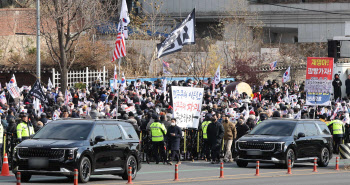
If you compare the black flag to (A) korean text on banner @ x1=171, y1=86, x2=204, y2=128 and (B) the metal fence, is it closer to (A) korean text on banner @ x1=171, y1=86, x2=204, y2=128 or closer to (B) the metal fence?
(A) korean text on banner @ x1=171, y1=86, x2=204, y2=128

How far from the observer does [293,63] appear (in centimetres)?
5972

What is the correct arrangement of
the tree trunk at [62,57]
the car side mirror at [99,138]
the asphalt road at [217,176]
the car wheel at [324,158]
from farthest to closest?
1. the tree trunk at [62,57]
2. the car wheel at [324,158]
3. the asphalt road at [217,176]
4. the car side mirror at [99,138]

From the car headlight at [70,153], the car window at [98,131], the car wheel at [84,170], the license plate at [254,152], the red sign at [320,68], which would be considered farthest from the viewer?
the red sign at [320,68]

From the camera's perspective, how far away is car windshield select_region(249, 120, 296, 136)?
921 inches

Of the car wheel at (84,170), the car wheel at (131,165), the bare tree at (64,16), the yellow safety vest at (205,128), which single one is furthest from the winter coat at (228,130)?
the bare tree at (64,16)

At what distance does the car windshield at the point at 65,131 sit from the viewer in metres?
17.3

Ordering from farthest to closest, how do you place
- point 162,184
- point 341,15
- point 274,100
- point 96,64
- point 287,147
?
point 341,15 < point 96,64 < point 274,100 < point 287,147 < point 162,184

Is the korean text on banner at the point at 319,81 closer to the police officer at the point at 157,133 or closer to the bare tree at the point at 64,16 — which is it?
the police officer at the point at 157,133

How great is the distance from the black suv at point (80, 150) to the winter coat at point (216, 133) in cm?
584

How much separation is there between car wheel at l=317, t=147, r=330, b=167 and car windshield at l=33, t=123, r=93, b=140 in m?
9.63

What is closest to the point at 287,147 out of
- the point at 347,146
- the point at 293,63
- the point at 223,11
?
the point at 347,146

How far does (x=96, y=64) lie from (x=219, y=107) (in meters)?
20.9

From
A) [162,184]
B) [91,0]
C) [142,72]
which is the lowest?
[162,184]

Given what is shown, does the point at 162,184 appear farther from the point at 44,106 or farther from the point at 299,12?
the point at 299,12
